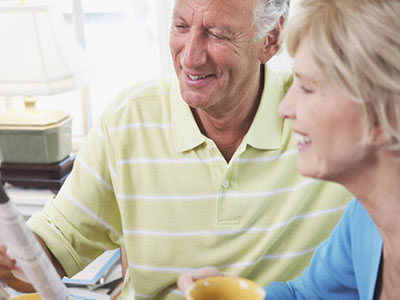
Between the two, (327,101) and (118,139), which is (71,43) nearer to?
(118,139)

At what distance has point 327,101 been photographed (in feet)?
3.43

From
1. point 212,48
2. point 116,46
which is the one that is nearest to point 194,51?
point 212,48

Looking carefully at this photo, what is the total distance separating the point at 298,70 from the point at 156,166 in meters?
0.59

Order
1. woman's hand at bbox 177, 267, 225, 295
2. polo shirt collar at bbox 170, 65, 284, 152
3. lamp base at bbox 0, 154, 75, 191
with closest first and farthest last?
woman's hand at bbox 177, 267, 225, 295 → polo shirt collar at bbox 170, 65, 284, 152 → lamp base at bbox 0, 154, 75, 191

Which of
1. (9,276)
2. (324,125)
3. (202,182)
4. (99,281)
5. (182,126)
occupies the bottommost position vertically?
(99,281)

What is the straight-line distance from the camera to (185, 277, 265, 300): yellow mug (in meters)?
0.94

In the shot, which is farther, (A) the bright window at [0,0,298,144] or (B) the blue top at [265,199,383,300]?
(A) the bright window at [0,0,298,144]

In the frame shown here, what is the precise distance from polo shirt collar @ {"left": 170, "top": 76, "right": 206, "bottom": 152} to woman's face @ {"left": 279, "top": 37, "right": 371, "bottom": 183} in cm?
47

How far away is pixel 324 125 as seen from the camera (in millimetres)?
1055

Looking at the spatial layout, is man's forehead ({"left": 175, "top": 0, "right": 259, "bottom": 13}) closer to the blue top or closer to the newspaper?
the blue top

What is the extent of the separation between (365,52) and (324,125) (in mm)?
144

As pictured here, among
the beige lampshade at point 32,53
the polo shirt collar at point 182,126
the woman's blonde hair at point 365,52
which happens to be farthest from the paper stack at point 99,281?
the woman's blonde hair at point 365,52

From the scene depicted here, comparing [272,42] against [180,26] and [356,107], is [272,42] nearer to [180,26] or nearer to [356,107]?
[180,26]

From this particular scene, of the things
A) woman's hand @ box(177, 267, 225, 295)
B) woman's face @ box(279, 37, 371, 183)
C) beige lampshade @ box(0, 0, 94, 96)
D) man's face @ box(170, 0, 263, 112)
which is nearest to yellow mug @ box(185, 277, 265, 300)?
woman's hand @ box(177, 267, 225, 295)
